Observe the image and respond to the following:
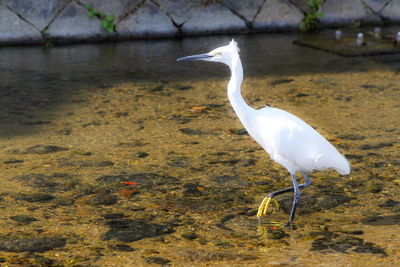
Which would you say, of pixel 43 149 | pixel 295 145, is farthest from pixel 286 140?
pixel 43 149

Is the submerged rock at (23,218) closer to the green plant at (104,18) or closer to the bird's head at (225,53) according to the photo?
the bird's head at (225,53)

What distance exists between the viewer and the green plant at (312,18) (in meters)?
6.70

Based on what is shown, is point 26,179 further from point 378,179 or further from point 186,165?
point 378,179

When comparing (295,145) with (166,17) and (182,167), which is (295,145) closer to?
(182,167)

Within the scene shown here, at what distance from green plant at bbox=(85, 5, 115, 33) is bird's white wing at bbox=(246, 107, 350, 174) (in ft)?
13.7

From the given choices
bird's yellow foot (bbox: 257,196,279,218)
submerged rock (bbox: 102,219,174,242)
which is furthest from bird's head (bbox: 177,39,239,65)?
submerged rock (bbox: 102,219,174,242)

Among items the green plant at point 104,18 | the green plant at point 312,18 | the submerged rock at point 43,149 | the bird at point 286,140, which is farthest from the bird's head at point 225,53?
the green plant at point 312,18

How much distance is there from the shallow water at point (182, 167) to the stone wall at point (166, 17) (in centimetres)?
107

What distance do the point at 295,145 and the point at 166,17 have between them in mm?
4419

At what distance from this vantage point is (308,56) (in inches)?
215

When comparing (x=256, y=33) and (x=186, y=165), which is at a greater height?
(x=256, y=33)

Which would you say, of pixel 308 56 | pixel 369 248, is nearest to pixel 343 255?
pixel 369 248

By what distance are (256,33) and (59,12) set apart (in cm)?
215

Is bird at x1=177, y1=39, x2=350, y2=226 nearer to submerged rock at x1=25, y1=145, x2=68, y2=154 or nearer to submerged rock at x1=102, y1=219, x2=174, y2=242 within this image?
submerged rock at x1=102, y1=219, x2=174, y2=242
